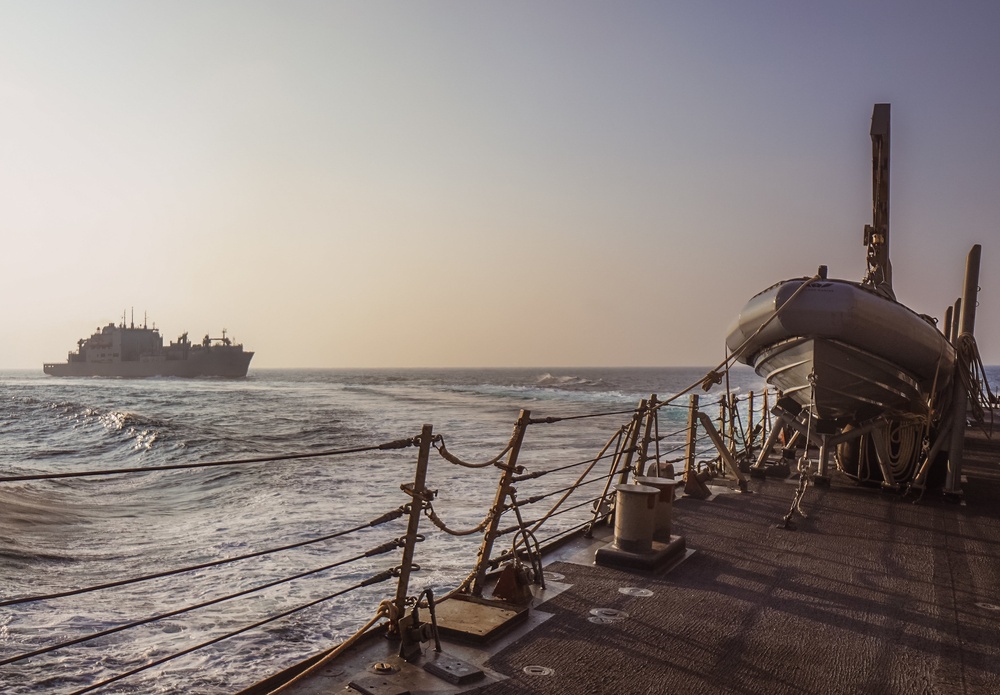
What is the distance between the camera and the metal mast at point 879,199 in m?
13.2

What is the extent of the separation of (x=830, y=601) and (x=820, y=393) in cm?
474

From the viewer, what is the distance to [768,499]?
28.5 feet

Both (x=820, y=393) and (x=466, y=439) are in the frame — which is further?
(x=466, y=439)

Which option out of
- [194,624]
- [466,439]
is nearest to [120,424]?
[466,439]

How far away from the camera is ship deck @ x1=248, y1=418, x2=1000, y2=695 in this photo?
352 centimetres

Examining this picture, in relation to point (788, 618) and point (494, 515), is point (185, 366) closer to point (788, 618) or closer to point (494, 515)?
point (494, 515)

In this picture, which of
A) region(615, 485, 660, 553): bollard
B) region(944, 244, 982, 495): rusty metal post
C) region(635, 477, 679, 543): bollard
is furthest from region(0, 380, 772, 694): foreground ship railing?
region(944, 244, 982, 495): rusty metal post

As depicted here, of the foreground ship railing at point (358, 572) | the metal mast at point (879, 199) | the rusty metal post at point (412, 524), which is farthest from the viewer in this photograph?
the metal mast at point (879, 199)

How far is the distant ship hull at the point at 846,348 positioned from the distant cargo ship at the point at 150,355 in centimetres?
10883

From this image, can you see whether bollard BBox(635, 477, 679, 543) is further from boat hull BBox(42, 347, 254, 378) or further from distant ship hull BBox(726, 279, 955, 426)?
boat hull BBox(42, 347, 254, 378)

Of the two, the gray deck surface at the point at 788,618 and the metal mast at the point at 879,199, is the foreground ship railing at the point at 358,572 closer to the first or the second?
the gray deck surface at the point at 788,618

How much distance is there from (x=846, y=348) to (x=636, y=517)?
4431 mm

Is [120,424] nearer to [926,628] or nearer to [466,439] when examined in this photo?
[466,439]

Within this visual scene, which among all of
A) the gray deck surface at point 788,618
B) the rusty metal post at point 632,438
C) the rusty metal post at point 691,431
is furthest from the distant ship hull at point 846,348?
the rusty metal post at point 632,438
